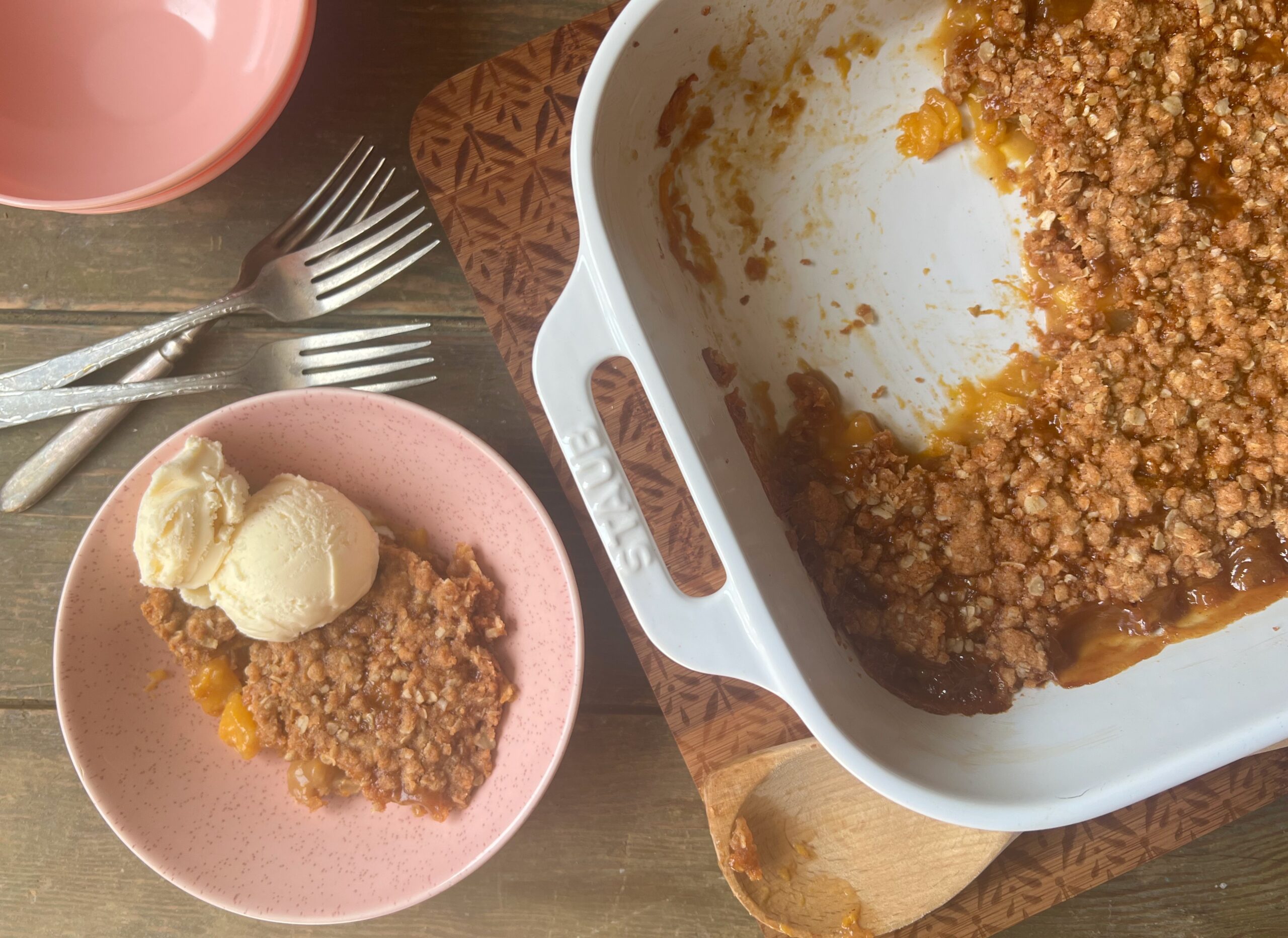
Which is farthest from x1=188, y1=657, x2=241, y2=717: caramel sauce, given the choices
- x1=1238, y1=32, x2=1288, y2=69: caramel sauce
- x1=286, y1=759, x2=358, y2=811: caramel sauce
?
x1=1238, y1=32, x2=1288, y2=69: caramel sauce

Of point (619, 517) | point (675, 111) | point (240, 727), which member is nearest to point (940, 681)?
point (619, 517)

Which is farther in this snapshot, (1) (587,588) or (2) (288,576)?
(1) (587,588)

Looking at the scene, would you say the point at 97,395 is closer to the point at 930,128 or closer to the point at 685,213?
the point at 685,213

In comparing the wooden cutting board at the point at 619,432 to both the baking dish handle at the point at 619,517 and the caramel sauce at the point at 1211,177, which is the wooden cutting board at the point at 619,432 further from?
the caramel sauce at the point at 1211,177

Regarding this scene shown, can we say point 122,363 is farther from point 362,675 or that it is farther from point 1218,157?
point 1218,157

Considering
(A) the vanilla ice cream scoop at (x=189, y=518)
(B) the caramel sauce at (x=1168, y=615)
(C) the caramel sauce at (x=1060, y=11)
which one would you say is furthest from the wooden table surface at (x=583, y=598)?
(C) the caramel sauce at (x=1060, y=11)

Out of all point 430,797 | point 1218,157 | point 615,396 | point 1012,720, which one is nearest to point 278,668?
point 430,797
